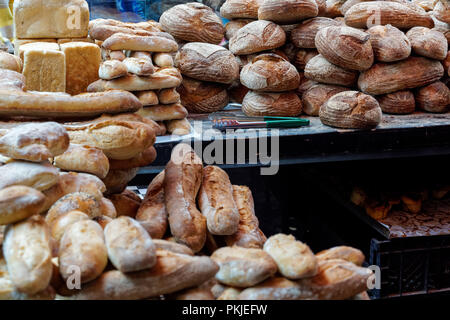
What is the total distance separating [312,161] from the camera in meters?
2.48

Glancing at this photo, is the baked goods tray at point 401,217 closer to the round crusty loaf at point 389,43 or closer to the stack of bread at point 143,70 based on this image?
the round crusty loaf at point 389,43

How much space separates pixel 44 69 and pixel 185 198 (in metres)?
1.13

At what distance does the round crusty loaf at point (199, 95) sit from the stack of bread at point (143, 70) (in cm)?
36

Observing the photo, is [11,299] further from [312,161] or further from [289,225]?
[289,225]

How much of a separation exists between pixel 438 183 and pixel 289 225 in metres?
0.94

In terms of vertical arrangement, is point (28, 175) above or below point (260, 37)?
above

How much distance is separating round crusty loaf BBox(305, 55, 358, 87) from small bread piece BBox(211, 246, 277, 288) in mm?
2178

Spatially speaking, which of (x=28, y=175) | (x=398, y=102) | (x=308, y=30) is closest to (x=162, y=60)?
(x=308, y=30)

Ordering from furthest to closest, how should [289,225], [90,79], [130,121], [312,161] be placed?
[289,225] < [312,161] < [90,79] < [130,121]

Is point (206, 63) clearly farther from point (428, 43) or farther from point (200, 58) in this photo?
point (428, 43)

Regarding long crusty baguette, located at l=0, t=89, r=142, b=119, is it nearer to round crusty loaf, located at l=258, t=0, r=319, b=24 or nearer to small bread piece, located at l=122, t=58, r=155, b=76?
small bread piece, located at l=122, t=58, r=155, b=76

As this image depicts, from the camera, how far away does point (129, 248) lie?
2.53ft

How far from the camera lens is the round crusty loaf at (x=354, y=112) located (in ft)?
8.13
